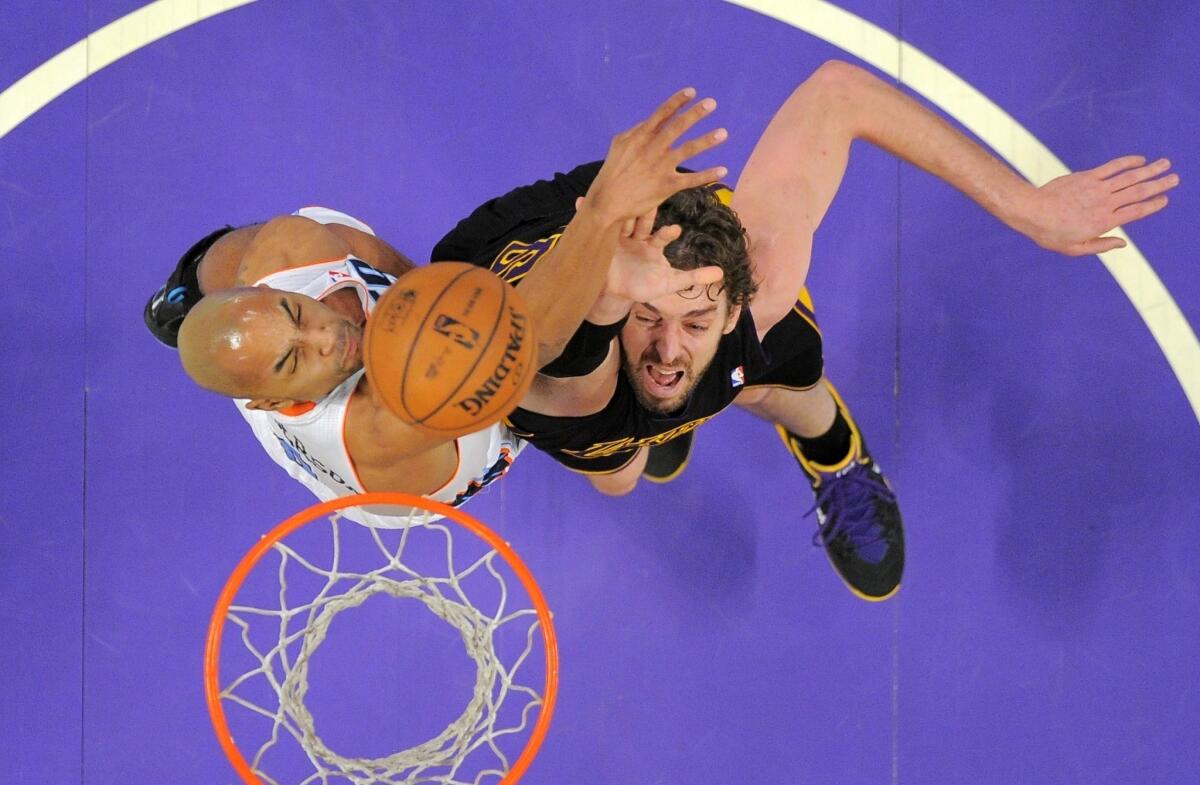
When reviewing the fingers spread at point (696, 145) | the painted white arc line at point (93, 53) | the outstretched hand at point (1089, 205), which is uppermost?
the painted white arc line at point (93, 53)

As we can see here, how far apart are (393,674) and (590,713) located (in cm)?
65

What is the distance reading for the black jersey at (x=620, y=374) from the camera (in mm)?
2609

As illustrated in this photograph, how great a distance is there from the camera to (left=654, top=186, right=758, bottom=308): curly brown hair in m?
2.37

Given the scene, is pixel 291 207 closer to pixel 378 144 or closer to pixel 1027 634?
pixel 378 144

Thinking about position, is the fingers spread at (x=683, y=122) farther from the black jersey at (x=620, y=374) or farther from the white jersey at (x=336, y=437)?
the white jersey at (x=336, y=437)

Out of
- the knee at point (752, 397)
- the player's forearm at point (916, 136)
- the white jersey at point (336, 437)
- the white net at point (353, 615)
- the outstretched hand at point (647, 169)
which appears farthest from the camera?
the white net at point (353, 615)

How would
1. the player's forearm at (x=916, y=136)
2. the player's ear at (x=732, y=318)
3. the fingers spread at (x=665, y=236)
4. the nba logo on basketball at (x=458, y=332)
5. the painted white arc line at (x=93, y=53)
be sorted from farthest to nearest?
the painted white arc line at (x=93, y=53) → the player's forearm at (x=916, y=136) → the player's ear at (x=732, y=318) → the fingers spread at (x=665, y=236) → the nba logo on basketball at (x=458, y=332)

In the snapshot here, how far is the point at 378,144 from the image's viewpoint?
145 inches

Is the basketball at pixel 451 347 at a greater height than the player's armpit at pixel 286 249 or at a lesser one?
lesser

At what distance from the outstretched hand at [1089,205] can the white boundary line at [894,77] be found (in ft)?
2.98

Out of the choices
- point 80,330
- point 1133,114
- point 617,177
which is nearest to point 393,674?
point 80,330

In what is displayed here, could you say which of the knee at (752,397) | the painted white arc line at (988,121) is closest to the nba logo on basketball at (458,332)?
the knee at (752,397)

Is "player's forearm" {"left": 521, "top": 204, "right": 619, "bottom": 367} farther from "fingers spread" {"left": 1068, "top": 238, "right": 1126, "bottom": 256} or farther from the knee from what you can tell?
"fingers spread" {"left": 1068, "top": 238, "right": 1126, "bottom": 256}

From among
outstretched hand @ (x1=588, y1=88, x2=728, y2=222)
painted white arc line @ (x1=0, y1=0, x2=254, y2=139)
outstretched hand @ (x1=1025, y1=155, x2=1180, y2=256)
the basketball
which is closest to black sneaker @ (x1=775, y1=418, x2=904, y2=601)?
outstretched hand @ (x1=1025, y1=155, x2=1180, y2=256)
